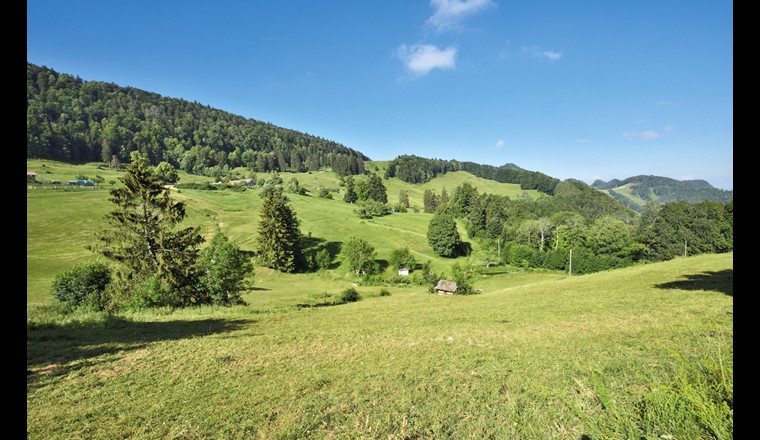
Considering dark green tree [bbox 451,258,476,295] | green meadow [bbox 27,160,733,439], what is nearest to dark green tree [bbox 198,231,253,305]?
green meadow [bbox 27,160,733,439]

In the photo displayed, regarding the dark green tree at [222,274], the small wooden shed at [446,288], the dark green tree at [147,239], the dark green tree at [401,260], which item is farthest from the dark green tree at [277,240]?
the dark green tree at [147,239]

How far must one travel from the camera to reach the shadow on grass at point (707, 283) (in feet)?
72.8

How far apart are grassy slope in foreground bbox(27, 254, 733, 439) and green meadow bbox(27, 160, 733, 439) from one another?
0.18 feet

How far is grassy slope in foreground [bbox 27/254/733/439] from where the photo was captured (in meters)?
5.98

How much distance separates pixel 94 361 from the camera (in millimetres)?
11656

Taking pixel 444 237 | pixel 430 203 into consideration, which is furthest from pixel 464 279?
pixel 430 203

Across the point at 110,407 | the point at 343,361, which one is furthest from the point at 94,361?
the point at 343,361

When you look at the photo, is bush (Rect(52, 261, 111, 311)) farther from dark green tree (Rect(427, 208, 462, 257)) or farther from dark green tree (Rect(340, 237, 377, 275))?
dark green tree (Rect(427, 208, 462, 257))

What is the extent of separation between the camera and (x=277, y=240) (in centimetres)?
7350

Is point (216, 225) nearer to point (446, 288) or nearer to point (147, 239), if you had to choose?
point (147, 239)

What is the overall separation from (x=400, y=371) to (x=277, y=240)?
67155 millimetres
